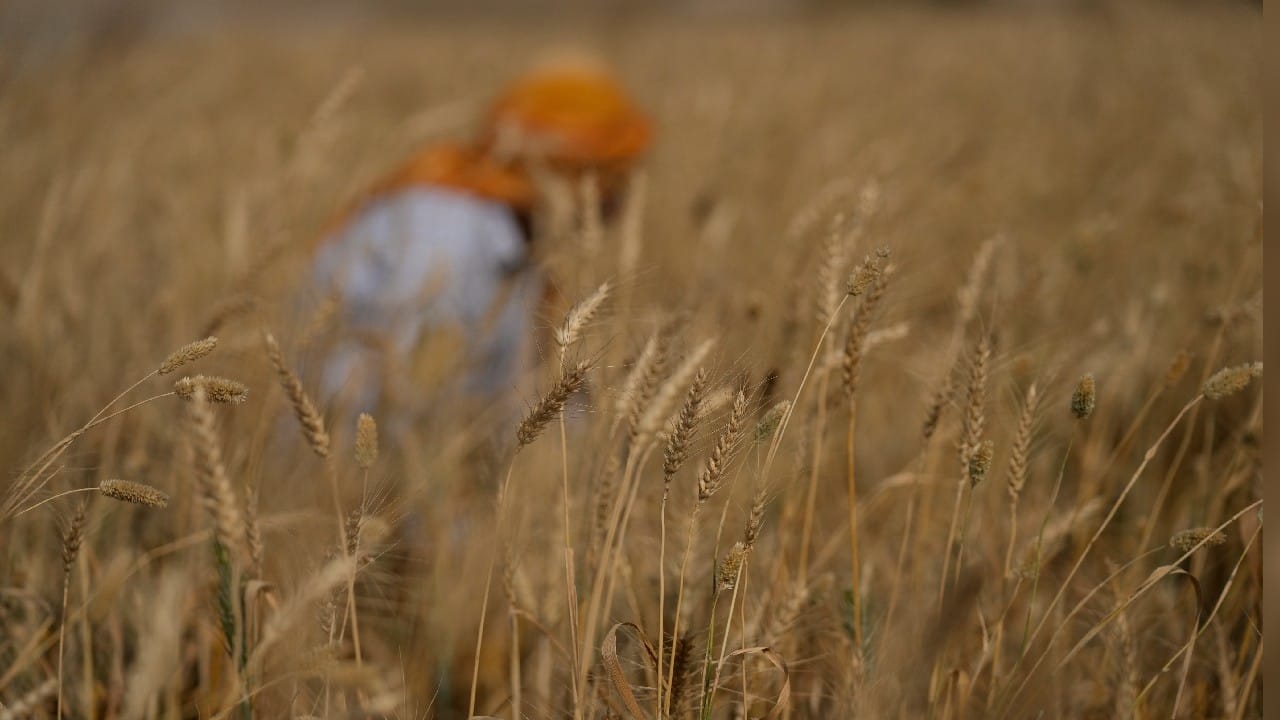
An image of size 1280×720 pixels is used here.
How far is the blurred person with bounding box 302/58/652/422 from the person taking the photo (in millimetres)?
1700

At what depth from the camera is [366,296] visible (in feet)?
6.84

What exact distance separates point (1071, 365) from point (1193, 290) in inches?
17.2

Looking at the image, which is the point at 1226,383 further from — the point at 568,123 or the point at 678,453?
the point at 568,123

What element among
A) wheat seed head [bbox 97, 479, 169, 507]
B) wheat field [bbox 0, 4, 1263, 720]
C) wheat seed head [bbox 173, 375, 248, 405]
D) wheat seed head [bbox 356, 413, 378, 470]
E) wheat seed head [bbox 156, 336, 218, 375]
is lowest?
wheat field [bbox 0, 4, 1263, 720]

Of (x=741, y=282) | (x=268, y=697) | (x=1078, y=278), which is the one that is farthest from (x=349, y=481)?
(x=1078, y=278)

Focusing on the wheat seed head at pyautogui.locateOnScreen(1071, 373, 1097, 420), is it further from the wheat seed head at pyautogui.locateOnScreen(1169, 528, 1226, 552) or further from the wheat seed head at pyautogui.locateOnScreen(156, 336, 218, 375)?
the wheat seed head at pyautogui.locateOnScreen(156, 336, 218, 375)

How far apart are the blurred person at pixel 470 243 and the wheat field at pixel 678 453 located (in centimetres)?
9

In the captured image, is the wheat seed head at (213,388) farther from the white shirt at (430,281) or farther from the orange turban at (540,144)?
the orange turban at (540,144)

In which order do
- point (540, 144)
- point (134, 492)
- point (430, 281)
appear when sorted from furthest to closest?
point (540, 144)
point (430, 281)
point (134, 492)

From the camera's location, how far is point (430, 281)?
175 cm

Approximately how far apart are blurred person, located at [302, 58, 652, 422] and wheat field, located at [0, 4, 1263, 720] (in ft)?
0.30

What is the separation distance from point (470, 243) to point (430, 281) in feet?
1.54

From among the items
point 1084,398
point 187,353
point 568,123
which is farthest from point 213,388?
point 568,123

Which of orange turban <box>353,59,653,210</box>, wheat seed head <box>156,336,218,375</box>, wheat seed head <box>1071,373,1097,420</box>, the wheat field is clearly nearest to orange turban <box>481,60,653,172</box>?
orange turban <box>353,59,653,210</box>
